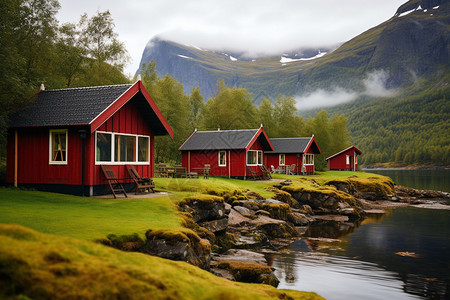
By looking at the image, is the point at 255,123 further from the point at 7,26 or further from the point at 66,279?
the point at 66,279

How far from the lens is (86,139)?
16.6 m

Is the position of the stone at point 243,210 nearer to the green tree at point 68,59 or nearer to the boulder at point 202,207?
the boulder at point 202,207

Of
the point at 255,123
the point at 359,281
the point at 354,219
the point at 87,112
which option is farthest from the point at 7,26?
the point at 255,123

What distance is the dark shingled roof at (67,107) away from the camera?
1673 centimetres

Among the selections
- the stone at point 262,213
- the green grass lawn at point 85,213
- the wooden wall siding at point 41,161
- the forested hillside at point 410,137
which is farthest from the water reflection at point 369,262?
the forested hillside at point 410,137

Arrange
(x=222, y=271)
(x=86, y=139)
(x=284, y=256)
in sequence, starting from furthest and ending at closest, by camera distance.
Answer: (x=86, y=139) < (x=284, y=256) < (x=222, y=271)

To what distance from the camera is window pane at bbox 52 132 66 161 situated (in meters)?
17.1

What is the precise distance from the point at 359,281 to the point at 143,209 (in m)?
8.15

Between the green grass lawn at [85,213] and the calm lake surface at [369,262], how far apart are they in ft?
16.1

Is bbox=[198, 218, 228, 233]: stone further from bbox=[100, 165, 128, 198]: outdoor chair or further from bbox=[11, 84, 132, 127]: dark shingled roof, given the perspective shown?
bbox=[11, 84, 132, 127]: dark shingled roof

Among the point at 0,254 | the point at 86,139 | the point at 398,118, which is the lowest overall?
the point at 0,254

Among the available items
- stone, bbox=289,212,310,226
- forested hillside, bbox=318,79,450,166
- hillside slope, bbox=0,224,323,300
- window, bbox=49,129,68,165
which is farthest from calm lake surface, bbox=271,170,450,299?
forested hillside, bbox=318,79,450,166

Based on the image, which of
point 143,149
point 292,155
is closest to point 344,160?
point 292,155

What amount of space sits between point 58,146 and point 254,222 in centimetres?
1036
